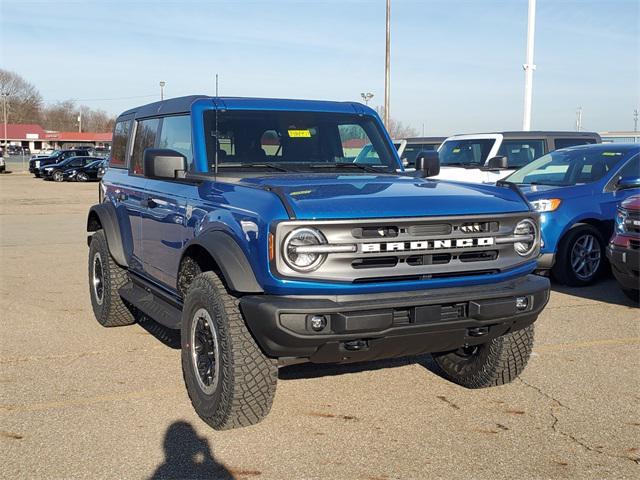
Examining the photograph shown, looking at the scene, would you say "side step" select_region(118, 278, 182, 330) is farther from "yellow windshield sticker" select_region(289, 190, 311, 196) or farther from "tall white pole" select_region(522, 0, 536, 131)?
"tall white pole" select_region(522, 0, 536, 131)

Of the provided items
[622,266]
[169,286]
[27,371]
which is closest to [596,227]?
[622,266]

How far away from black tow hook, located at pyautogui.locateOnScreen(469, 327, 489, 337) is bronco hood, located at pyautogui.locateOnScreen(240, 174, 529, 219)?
2.22 feet

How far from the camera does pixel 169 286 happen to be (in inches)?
207

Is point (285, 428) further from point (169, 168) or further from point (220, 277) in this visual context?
point (169, 168)

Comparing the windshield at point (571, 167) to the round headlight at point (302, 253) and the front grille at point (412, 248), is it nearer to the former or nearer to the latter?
the front grille at point (412, 248)

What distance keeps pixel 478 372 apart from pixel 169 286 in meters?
2.31

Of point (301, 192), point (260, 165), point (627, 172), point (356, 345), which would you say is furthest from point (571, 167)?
point (356, 345)

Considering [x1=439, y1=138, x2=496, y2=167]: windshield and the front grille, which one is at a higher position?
[x1=439, y1=138, x2=496, y2=167]: windshield


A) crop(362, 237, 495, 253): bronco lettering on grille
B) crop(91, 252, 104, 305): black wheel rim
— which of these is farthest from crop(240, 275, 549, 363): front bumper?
crop(91, 252, 104, 305): black wheel rim

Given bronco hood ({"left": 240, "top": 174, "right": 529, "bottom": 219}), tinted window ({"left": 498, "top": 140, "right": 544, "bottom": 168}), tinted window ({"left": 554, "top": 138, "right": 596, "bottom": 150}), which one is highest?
tinted window ({"left": 554, "top": 138, "right": 596, "bottom": 150})

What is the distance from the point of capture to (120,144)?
7016mm

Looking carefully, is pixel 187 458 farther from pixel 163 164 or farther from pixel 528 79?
pixel 528 79

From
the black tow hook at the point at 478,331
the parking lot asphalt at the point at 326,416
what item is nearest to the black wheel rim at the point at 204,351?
the parking lot asphalt at the point at 326,416

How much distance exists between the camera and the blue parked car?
8.41 m
